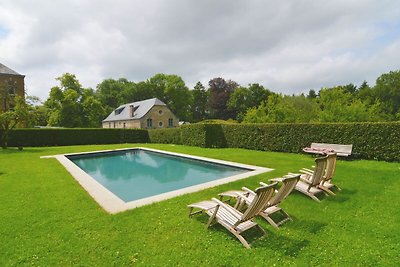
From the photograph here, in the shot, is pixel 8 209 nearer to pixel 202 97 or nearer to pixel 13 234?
pixel 13 234

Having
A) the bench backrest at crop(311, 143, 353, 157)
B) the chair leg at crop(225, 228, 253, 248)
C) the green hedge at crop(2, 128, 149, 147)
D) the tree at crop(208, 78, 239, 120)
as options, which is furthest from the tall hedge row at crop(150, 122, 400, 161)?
the tree at crop(208, 78, 239, 120)

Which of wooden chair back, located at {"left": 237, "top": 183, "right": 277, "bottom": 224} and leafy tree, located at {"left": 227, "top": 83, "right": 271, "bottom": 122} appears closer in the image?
wooden chair back, located at {"left": 237, "top": 183, "right": 277, "bottom": 224}

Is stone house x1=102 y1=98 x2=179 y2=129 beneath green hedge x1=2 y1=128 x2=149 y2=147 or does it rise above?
above

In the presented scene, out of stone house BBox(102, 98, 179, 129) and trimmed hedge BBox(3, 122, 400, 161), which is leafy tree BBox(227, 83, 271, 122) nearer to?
stone house BBox(102, 98, 179, 129)

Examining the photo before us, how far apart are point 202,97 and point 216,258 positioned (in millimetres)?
67261

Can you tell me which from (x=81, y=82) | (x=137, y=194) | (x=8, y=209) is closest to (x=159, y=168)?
(x=137, y=194)

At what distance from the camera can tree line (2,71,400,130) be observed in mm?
24636

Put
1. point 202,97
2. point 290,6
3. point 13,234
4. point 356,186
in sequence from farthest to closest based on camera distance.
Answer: point 202,97 < point 290,6 < point 356,186 < point 13,234

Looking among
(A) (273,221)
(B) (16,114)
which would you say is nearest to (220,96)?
(B) (16,114)

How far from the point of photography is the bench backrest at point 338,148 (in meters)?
12.4

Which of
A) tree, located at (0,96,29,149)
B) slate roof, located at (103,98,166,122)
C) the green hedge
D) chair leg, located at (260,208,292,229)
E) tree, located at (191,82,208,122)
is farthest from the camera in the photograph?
tree, located at (191,82,208,122)

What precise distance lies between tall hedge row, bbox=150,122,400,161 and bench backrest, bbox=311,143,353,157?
14.9 inches

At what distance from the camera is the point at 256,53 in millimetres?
19234

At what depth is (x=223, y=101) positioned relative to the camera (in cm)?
6119
